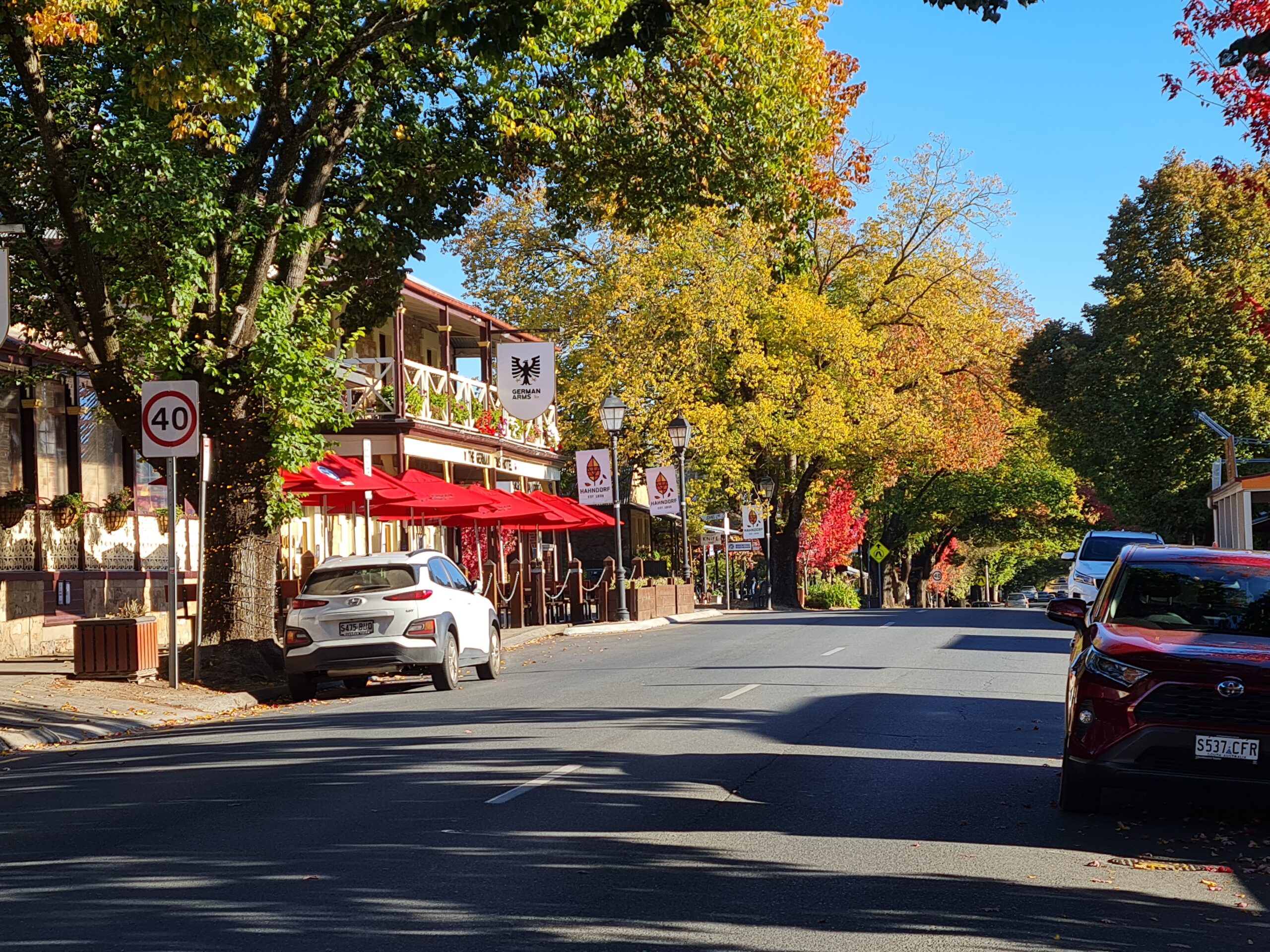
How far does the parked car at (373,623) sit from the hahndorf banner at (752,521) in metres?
29.4

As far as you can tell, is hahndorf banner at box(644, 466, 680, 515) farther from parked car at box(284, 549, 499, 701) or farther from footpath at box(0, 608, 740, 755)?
→ parked car at box(284, 549, 499, 701)

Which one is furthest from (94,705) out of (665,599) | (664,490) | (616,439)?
(665,599)

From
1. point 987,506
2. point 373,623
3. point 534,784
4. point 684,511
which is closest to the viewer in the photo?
point 534,784

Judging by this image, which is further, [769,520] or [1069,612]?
[769,520]

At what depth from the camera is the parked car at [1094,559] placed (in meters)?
28.8

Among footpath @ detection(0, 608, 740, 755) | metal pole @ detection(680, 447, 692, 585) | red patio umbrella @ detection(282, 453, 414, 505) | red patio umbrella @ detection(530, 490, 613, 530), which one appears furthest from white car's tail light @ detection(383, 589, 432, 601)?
metal pole @ detection(680, 447, 692, 585)

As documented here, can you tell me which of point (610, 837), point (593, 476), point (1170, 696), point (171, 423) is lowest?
point (610, 837)

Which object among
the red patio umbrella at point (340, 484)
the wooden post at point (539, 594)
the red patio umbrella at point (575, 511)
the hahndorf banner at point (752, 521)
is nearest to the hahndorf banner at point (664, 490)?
the red patio umbrella at point (575, 511)

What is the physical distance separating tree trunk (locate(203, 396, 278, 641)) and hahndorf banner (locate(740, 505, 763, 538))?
1124 inches

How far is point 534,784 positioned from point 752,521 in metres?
38.4

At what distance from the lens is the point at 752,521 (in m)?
49.1

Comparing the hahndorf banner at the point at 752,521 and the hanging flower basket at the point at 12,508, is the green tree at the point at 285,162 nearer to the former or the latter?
the hanging flower basket at the point at 12,508

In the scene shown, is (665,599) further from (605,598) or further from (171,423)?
(171,423)

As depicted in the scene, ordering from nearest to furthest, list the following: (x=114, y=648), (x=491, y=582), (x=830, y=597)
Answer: (x=114, y=648), (x=491, y=582), (x=830, y=597)
